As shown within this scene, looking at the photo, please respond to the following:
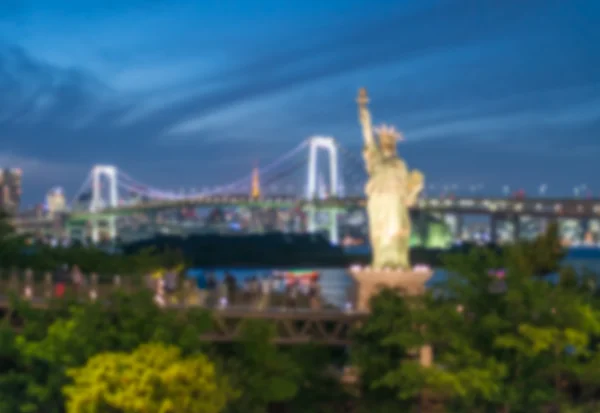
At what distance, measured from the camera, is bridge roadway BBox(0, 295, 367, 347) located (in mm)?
19547

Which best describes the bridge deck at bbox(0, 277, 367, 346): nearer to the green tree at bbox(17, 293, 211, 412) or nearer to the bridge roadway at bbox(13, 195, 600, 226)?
the green tree at bbox(17, 293, 211, 412)

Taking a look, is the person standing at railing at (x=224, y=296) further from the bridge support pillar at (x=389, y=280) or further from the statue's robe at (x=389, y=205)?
the statue's robe at (x=389, y=205)

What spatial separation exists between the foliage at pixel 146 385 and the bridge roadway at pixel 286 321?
3629mm

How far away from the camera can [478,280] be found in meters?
17.2

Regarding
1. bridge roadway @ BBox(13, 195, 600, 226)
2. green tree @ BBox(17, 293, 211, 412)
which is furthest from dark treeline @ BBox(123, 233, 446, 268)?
green tree @ BBox(17, 293, 211, 412)

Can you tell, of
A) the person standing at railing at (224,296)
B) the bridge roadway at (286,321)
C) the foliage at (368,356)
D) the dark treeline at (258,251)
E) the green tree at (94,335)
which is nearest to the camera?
the foliage at (368,356)

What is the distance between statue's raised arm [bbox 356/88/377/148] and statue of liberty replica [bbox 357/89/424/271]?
0.04 metres

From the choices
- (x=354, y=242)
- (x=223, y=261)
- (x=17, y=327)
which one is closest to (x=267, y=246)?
(x=223, y=261)

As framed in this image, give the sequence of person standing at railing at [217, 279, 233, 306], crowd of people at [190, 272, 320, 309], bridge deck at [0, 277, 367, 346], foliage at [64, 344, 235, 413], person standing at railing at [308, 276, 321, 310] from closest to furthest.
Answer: foliage at [64, 344, 235, 413] → bridge deck at [0, 277, 367, 346] → person standing at railing at [217, 279, 233, 306] → crowd of people at [190, 272, 320, 309] → person standing at railing at [308, 276, 321, 310]

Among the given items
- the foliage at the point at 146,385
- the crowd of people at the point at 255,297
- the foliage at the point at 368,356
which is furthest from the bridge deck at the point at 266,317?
the foliage at the point at 146,385

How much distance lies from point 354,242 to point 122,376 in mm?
84188

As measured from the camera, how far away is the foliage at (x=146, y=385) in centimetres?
1471

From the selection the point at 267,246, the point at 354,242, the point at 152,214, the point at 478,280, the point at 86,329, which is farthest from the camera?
the point at 354,242

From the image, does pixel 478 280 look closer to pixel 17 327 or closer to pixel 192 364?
pixel 192 364
